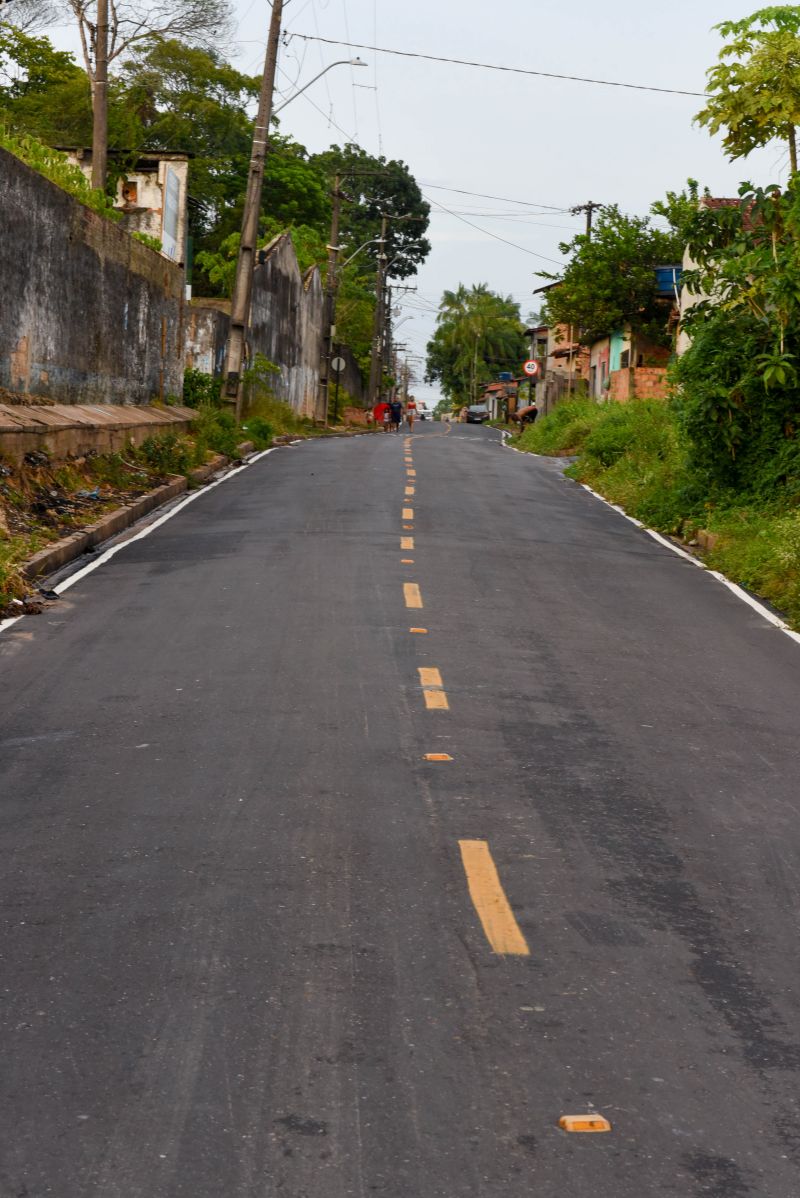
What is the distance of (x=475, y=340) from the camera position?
12638 centimetres

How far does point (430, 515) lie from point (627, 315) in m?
32.6

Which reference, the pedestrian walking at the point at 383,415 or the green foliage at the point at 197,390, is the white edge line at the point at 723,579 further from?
the pedestrian walking at the point at 383,415

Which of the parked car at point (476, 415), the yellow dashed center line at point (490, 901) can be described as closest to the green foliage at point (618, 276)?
the yellow dashed center line at point (490, 901)

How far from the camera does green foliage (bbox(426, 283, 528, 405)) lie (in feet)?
413

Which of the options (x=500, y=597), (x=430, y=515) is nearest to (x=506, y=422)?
(x=430, y=515)

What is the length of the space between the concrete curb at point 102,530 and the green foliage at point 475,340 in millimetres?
101424

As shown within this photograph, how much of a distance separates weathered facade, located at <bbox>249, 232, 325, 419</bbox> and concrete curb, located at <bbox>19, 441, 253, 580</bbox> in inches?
878

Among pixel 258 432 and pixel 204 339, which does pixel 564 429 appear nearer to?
pixel 204 339

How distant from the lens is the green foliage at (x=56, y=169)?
22.9 meters

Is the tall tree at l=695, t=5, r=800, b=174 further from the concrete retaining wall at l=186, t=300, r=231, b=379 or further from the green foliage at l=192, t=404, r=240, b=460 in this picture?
the concrete retaining wall at l=186, t=300, r=231, b=379

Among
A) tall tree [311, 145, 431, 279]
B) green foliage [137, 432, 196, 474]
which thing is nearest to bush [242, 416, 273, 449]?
green foliage [137, 432, 196, 474]

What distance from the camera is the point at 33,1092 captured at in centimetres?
452

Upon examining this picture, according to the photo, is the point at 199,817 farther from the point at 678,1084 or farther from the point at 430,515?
the point at 430,515

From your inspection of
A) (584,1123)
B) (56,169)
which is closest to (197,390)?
(56,169)
